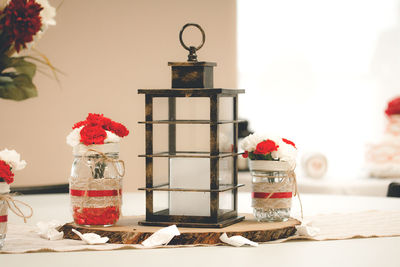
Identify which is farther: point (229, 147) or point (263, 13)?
point (263, 13)

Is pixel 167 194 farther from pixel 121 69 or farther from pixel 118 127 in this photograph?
pixel 121 69

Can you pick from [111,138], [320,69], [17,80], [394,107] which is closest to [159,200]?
[111,138]

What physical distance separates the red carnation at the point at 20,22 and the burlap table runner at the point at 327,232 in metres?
0.62

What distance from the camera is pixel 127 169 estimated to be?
450 centimetres

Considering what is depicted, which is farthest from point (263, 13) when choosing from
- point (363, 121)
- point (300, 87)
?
point (363, 121)

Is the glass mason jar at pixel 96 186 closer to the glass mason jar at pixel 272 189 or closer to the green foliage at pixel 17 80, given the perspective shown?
the glass mason jar at pixel 272 189

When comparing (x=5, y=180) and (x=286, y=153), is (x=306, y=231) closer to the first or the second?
(x=286, y=153)

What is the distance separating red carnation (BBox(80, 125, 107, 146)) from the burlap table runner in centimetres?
23

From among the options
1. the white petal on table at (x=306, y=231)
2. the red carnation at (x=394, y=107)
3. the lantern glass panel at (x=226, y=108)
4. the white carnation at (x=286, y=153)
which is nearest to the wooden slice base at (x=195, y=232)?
the white petal on table at (x=306, y=231)

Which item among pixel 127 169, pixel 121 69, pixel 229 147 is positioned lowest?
pixel 127 169

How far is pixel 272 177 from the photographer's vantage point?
5.58ft

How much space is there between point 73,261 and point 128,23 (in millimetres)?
3195

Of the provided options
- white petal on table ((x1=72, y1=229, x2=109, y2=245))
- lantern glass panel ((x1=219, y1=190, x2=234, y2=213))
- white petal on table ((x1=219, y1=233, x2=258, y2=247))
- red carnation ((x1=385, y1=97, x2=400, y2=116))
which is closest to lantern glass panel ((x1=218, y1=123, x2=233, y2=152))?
lantern glass panel ((x1=219, y1=190, x2=234, y2=213))

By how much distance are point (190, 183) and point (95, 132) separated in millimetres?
246
